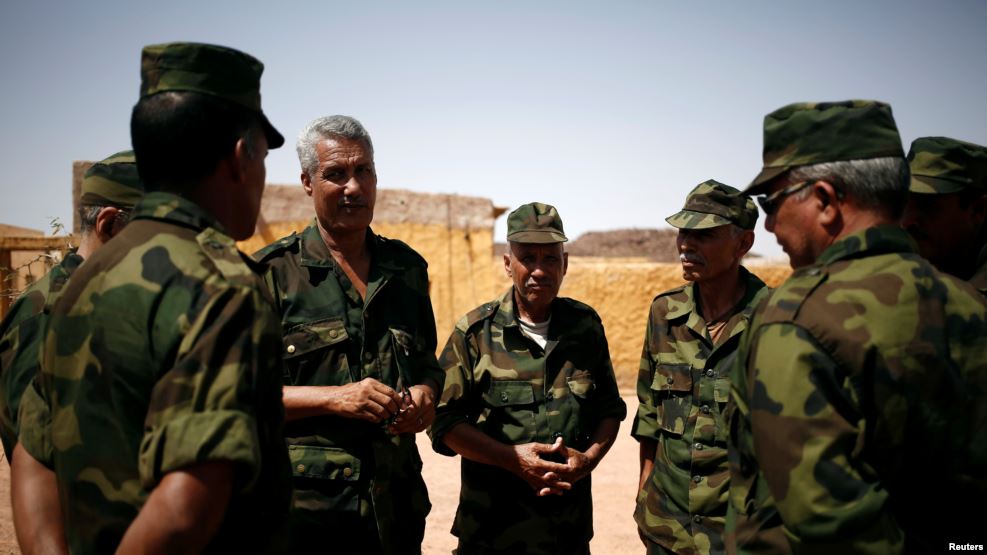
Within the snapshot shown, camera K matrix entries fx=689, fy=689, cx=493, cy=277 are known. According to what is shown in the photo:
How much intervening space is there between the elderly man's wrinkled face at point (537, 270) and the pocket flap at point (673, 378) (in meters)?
0.68

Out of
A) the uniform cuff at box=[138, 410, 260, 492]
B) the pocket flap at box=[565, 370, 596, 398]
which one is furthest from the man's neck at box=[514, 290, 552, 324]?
the uniform cuff at box=[138, 410, 260, 492]

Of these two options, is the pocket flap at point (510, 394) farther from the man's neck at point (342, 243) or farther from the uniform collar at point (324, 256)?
the man's neck at point (342, 243)

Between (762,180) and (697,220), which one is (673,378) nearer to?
(697,220)

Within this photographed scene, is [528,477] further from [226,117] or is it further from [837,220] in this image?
[226,117]

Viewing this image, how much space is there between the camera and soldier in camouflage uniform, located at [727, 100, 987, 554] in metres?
1.59

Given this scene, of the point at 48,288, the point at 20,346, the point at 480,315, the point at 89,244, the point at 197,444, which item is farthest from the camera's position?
the point at 480,315

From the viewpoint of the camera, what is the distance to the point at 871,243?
1.76m

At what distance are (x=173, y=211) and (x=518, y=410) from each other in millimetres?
2254

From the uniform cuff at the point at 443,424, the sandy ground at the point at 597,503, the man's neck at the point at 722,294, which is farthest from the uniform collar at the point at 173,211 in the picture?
the sandy ground at the point at 597,503

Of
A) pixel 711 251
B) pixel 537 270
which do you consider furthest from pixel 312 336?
pixel 711 251

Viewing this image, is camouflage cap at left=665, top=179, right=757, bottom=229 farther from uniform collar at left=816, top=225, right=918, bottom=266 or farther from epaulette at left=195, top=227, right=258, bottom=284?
epaulette at left=195, top=227, right=258, bottom=284

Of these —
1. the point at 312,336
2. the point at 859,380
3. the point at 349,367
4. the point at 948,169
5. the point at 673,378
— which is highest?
the point at 948,169

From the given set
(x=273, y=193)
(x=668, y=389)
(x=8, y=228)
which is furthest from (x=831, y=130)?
(x=8, y=228)

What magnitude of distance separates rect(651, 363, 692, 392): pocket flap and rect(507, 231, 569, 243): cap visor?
2.72 ft
